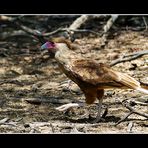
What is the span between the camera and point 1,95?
5.99 meters

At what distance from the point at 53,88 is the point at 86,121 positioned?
2.61ft

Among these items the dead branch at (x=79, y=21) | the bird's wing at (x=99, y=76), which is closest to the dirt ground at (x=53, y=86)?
the dead branch at (x=79, y=21)

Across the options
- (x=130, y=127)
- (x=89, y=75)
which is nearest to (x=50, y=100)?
(x=89, y=75)

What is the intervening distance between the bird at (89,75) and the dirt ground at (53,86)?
0.67 ft

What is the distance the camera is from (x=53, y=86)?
6156 millimetres

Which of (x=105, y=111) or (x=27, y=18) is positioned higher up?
(x=27, y=18)

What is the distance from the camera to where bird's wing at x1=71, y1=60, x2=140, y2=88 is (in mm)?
5145

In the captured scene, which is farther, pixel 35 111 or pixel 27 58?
pixel 27 58

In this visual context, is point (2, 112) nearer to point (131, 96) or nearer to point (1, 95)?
point (1, 95)

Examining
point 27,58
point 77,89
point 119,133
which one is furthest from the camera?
point 27,58

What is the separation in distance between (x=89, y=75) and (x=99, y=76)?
0.23 ft

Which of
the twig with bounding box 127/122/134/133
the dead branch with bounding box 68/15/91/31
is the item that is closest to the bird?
the twig with bounding box 127/122/134/133

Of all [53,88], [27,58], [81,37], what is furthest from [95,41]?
[53,88]

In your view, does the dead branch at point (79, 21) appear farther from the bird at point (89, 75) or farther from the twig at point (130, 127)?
the twig at point (130, 127)
